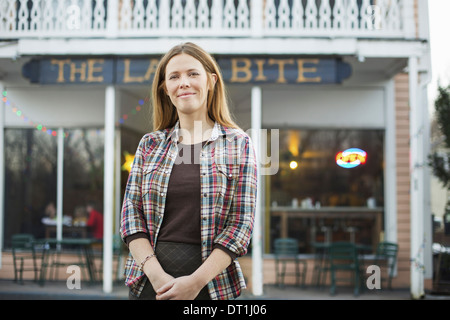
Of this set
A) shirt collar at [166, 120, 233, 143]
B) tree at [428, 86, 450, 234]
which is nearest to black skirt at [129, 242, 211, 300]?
shirt collar at [166, 120, 233, 143]

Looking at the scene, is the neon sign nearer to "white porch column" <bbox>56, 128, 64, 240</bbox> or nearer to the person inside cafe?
the person inside cafe

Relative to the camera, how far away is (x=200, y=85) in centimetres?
188

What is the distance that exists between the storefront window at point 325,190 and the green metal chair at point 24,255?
383 cm

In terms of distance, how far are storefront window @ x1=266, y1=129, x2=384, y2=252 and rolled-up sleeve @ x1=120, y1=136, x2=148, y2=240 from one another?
7487mm

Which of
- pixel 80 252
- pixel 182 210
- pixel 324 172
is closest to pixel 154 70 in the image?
pixel 80 252

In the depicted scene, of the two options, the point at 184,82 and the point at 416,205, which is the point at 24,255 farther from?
the point at 184,82

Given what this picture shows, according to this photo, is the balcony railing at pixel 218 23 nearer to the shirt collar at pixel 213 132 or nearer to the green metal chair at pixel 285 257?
the green metal chair at pixel 285 257

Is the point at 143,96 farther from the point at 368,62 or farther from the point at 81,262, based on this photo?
the point at 368,62

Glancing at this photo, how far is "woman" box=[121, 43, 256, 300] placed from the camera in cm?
176

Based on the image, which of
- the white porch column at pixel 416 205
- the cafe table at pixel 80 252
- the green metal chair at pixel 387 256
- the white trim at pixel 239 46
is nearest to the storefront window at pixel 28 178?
the cafe table at pixel 80 252

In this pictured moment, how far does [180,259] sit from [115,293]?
260 inches

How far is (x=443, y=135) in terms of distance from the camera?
8.28 m

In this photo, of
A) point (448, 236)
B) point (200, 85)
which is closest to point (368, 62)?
point (448, 236)
